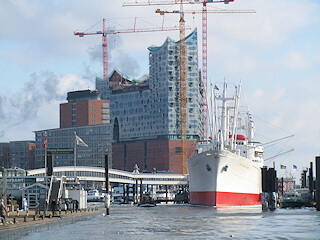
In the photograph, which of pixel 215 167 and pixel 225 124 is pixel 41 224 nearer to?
pixel 215 167

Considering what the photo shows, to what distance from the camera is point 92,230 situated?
5372 cm

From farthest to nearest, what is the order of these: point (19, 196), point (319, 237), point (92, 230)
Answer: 1. point (19, 196)
2. point (92, 230)
3. point (319, 237)

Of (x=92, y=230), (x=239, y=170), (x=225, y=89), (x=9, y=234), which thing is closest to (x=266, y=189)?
(x=239, y=170)

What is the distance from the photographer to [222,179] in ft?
354

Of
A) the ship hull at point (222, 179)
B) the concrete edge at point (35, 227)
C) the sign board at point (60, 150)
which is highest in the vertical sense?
the sign board at point (60, 150)

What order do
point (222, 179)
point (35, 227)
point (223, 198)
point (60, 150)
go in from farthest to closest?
point (222, 179)
point (223, 198)
point (60, 150)
point (35, 227)

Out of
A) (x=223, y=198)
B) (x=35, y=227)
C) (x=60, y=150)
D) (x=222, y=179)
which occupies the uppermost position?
(x=60, y=150)

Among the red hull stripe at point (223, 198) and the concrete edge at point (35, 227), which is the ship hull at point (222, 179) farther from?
the concrete edge at point (35, 227)

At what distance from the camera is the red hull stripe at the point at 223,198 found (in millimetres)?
107000

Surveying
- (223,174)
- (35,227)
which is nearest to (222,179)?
(223,174)

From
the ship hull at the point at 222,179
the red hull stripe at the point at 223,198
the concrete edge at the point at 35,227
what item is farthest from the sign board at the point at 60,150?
the red hull stripe at the point at 223,198

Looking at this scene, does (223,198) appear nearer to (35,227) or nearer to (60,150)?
(60,150)

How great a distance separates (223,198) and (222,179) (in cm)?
331

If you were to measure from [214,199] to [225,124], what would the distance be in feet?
61.0
